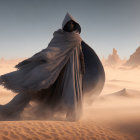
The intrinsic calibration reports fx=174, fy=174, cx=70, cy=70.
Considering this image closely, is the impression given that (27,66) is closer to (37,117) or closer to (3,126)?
(37,117)

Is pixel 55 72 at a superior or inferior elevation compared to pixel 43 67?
inferior

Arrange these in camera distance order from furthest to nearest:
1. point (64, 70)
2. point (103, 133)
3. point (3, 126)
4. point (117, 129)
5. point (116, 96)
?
point (116, 96) < point (64, 70) < point (117, 129) < point (103, 133) < point (3, 126)

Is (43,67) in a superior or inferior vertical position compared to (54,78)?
superior

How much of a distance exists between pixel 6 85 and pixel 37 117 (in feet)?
3.68

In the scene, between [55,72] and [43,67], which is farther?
[55,72]

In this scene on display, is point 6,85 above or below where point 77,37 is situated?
below

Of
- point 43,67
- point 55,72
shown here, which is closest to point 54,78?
point 55,72

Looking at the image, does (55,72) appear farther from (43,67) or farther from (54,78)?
(43,67)

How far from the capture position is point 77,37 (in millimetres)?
4719

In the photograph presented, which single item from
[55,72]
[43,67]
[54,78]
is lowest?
[54,78]

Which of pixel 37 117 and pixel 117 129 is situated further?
pixel 37 117

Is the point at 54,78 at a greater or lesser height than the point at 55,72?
lesser

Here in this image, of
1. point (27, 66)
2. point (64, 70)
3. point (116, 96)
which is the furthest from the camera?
point (116, 96)

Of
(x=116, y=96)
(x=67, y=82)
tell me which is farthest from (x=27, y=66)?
(x=116, y=96)
